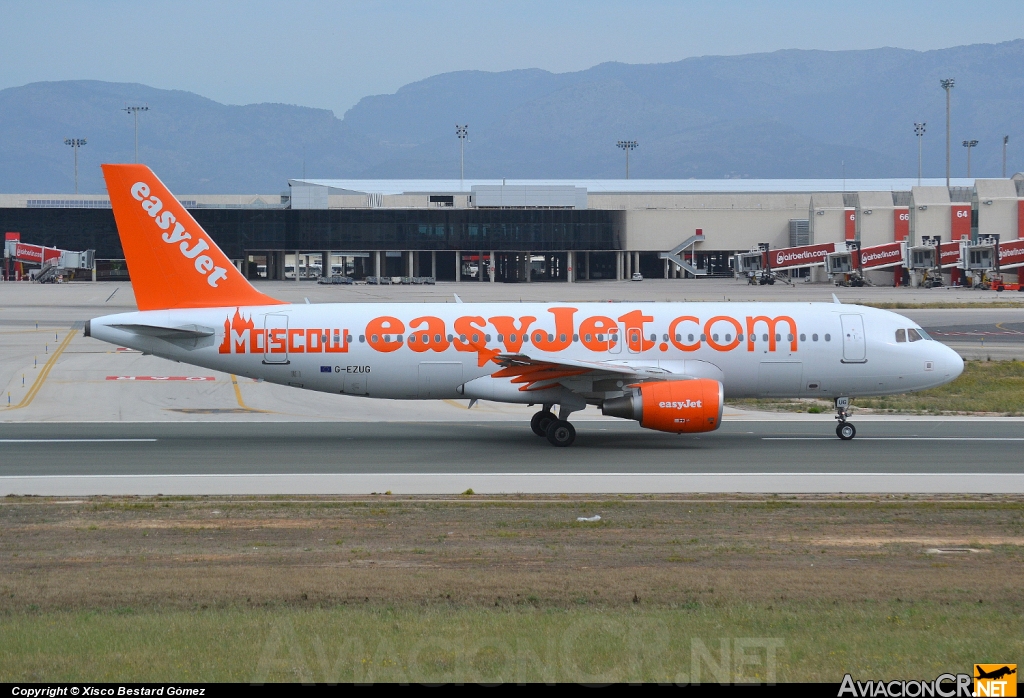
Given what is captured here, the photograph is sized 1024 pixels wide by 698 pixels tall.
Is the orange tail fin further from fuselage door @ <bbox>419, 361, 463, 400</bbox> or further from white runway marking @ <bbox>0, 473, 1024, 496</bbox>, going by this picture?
white runway marking @ <bbox>0, 473, 1024, 496</bbox>

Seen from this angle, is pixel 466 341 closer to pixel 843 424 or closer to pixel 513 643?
pixel 843 424

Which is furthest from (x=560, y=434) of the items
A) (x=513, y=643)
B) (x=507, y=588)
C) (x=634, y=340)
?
(x=513, y=643)

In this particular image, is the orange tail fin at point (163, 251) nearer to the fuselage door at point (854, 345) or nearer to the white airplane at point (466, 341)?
the white airplane at point (466, 341)

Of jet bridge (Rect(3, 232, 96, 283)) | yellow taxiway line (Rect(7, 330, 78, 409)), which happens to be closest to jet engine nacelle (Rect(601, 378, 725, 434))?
yellow taxiway line (Rect(7, 330, 78, 409))

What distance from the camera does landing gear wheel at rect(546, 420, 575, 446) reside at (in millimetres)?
28797

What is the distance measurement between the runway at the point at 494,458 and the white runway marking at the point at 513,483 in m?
0.04

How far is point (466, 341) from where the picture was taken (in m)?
29.6

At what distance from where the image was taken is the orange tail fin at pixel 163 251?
29.8 m

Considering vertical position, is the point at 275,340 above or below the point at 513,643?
above

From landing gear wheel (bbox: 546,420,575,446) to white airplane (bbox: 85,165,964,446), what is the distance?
0.13 meters

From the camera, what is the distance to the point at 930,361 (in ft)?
97.1

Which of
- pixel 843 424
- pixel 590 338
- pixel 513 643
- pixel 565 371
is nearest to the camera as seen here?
pixel 513 643

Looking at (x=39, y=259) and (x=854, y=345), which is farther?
(x=39, y=259)

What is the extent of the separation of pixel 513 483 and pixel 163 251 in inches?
512
